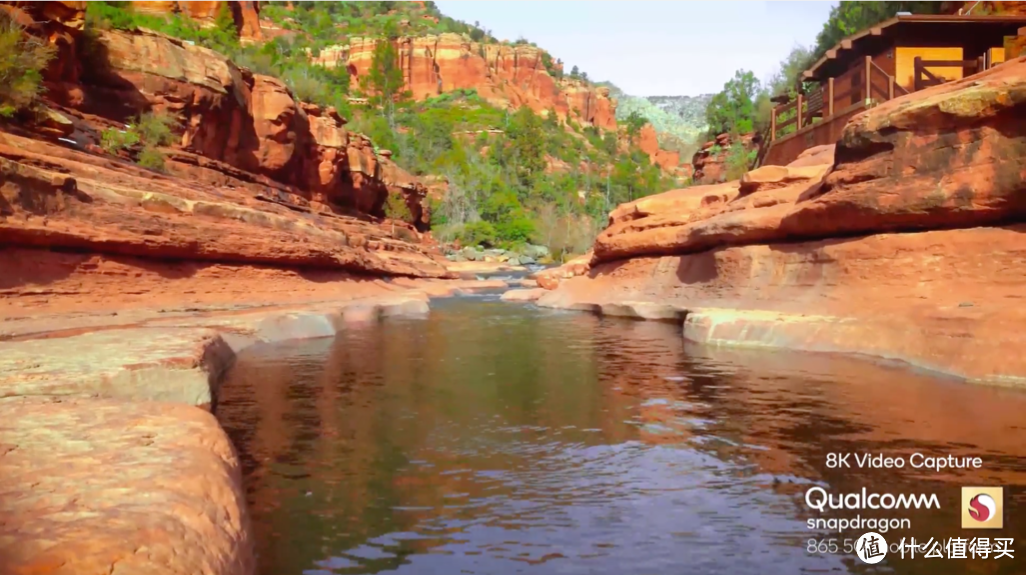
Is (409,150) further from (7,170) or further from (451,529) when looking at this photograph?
(451,529)

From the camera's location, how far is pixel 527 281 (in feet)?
109

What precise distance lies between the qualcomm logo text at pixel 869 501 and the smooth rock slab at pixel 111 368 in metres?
4.81

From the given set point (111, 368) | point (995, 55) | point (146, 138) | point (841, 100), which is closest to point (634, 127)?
point (841, 100)

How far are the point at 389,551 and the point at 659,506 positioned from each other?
164 centimetres

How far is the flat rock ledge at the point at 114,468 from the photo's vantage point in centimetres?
253

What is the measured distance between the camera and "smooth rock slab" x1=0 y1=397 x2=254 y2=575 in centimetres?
247

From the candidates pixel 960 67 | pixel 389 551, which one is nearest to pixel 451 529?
pixel 389 551

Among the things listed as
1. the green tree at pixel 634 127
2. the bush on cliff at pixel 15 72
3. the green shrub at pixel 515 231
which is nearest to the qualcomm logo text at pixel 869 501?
the bush on cliff at pixel 15 72

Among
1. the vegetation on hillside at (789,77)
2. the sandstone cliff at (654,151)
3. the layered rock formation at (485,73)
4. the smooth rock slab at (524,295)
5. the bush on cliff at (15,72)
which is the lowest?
the smooth rock slab at (524,295)

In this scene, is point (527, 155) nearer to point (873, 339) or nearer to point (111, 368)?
point (873, 339)

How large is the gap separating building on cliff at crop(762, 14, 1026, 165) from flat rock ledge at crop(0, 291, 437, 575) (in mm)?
17777

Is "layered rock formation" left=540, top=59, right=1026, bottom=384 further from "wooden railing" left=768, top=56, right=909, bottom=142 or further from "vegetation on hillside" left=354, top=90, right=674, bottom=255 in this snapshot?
"vegetation on hillside" left=354, top=90, right=674, bottom=255

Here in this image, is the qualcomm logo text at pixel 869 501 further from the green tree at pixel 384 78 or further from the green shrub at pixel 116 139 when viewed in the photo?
the green tree at pixel 384 78

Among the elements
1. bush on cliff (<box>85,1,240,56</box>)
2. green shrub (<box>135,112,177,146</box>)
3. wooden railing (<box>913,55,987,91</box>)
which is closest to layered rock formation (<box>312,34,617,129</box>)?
bush on cliff (<box>85,1,240,56</box>)
